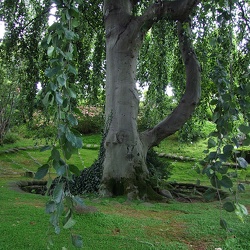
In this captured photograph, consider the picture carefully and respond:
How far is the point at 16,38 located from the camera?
16.1 ft

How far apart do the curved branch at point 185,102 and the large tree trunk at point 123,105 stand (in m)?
0.30

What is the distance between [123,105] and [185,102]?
1.01 metres

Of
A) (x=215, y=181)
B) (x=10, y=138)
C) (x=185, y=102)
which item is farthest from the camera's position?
(x=10, y=138)

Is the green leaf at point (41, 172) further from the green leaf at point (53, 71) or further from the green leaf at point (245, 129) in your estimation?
the green leaf at point (245, 129)

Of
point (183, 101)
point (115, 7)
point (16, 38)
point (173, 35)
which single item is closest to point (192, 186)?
point (183, 101)

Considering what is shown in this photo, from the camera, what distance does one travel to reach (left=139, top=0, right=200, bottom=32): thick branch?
4.50 metres

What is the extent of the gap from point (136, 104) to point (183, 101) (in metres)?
0.78

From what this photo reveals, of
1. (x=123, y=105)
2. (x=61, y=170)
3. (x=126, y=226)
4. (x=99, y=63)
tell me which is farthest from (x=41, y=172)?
(x=99, y=63)

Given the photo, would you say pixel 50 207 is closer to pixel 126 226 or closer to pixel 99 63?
pixel 126 226

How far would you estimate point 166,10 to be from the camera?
14.9ft

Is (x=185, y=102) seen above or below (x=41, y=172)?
above

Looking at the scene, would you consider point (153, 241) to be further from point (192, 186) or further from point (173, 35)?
point (173, 35)

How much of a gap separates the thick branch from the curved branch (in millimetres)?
503

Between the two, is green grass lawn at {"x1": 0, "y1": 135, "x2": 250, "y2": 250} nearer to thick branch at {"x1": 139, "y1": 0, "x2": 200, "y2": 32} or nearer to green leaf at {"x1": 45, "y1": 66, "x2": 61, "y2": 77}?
green leaf at {"x1": 45, "y1": 66, "x2": 61, "y2": 77}
